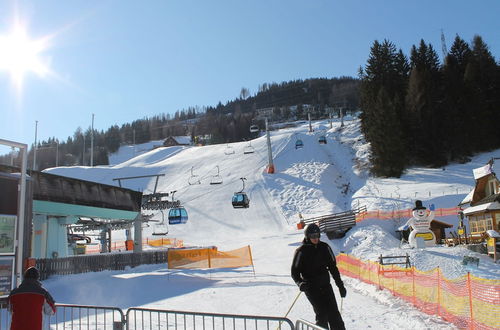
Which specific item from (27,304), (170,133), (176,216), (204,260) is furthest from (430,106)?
(170,133)

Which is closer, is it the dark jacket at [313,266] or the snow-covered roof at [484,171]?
the dark jacket at [313,266]

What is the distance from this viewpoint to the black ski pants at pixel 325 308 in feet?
21.0

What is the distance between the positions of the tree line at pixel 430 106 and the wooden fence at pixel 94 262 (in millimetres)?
33087

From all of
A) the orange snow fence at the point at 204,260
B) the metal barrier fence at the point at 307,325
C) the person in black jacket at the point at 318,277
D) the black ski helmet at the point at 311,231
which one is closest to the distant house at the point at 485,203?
the orange snow fence at the point at 204,260

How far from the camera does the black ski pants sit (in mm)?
6398

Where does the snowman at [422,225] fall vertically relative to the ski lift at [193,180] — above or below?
below

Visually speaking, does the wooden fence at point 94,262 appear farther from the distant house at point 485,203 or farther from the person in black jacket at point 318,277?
the distant house at point 485,203

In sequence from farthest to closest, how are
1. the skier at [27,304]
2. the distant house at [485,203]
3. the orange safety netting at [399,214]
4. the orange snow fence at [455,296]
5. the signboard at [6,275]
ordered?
the orange safety netting at [399,214] → the distant house at [485,203] → the orange snow fence at [455,296] → the signboard at [6,275] → the skier at [27,304]

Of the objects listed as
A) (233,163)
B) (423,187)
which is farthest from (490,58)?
(233,163)

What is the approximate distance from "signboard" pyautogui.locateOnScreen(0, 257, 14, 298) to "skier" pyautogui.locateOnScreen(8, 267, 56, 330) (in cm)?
184

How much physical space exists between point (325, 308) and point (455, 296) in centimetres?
480

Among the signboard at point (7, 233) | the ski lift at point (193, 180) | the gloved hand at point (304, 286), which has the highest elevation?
the ski lift at point (193, 180)

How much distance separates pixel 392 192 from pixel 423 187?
2917 millimetres

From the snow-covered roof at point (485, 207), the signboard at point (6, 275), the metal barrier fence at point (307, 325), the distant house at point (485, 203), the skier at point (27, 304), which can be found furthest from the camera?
the distant house at point (485, 203)
